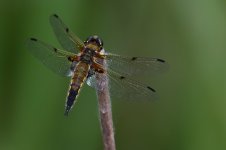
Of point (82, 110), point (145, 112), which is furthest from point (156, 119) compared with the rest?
point (82, 110)

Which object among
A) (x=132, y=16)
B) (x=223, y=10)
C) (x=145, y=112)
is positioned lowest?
(x=145, y=112)

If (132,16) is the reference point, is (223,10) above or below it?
below

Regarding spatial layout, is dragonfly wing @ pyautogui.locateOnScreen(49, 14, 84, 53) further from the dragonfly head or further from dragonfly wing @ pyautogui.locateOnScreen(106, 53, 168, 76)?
dragonfly wing @ pyautogui.locateOnScreen(106, 53, 168, 76)

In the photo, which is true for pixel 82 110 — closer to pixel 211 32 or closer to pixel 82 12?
pixel 82 12

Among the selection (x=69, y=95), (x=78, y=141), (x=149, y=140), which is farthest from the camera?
(x=149, y=140)

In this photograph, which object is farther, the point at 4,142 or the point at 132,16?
the point at 132,16

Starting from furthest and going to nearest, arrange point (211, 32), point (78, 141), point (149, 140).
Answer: point (149, 140), point (78, 141), point (211, 32)

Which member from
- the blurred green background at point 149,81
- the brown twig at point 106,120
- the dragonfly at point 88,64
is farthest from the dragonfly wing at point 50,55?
the brown twig at point 106,120
